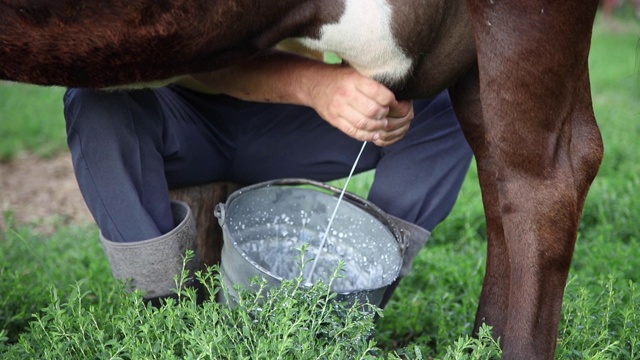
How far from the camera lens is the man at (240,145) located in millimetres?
2221

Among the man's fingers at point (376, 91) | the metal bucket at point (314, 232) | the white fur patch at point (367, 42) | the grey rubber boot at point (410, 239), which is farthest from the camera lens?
the grey rubber boot at point (410, 239)

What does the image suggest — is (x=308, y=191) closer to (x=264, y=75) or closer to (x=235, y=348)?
(x=264, y=75)

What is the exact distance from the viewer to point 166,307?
6.31ft

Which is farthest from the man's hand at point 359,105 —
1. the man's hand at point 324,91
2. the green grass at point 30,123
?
the green grass at point 30,123

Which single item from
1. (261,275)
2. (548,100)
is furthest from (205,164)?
(548,100)

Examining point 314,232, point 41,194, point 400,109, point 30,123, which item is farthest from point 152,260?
point 30,123

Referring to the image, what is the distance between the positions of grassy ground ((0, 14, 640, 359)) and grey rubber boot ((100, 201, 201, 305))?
85 millimetres

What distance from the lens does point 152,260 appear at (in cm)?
223

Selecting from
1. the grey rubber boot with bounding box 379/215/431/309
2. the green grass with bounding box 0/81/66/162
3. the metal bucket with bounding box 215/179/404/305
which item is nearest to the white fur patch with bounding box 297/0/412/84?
the metal bucket with bounding box 215/179/404/305

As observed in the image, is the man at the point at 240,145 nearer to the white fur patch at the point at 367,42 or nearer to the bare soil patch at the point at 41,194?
the white fur patch at the point at 367,42

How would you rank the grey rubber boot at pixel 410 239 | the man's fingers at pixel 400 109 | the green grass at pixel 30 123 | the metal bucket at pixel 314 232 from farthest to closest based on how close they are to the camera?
1. the green grass at pixel 30 123
2. the grey rubber boot at pixel 410 239
3. the metal bucket at pixel 314 232
4. the man's fingers at pixel 400 109

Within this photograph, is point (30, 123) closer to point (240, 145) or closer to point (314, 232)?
point (240, 145)

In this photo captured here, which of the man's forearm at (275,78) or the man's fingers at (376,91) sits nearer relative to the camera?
the man's fingers at (376,91)

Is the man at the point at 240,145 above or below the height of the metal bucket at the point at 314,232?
above
